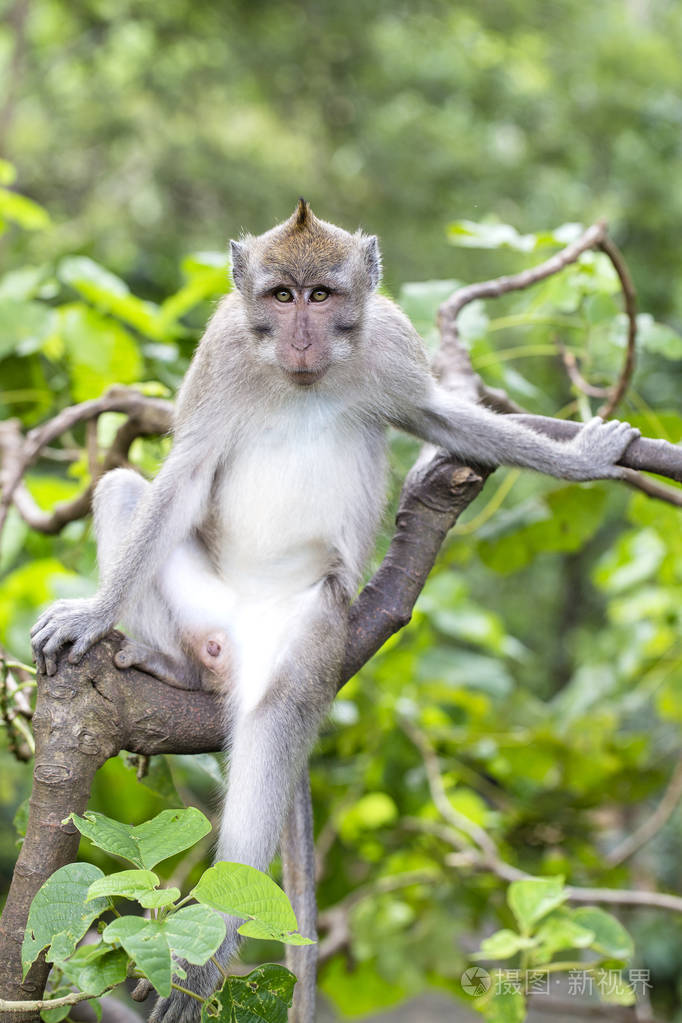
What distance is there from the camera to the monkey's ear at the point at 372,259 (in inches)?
105

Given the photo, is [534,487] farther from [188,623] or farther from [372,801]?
[188,623]

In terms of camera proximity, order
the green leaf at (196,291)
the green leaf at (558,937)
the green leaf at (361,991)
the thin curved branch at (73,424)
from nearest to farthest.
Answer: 1. the green leaf at (558,937)
2. the thin curved branch at (73,424)
3. the green leaf at (196,291)
4. the green leaf at (361,991)

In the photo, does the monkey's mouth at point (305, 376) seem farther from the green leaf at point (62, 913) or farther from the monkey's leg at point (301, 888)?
the green leaf at point (62, 913)

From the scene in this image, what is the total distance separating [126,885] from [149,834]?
0.15 m

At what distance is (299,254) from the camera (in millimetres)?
2504

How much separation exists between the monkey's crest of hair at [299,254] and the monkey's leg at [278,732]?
788 millimetres

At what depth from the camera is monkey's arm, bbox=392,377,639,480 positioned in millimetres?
2488

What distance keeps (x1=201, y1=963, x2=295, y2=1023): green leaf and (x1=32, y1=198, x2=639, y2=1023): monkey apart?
2.38 feet

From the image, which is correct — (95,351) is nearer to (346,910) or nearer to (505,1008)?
(346,910)

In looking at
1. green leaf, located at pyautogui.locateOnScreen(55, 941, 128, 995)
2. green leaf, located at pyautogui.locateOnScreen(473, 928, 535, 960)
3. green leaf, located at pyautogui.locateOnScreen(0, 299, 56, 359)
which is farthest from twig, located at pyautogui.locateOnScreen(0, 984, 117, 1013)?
green leaf, located at pyautogui.locateOnScreen(0, 299, 56, 359)

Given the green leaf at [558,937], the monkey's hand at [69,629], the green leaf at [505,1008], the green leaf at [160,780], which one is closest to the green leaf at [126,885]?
the monkey's hand at [69,629]

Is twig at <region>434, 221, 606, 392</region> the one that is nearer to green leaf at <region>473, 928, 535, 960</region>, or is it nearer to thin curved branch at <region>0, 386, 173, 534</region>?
thin curved branch at <region>0, 386, 173, 534</region>

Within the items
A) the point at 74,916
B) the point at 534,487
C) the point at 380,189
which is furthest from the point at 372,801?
the point at 380,189

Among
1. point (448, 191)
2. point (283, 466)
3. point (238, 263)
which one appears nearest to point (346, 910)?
point (283, 466)
